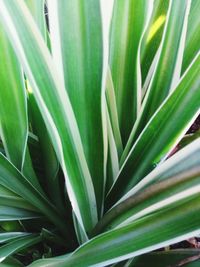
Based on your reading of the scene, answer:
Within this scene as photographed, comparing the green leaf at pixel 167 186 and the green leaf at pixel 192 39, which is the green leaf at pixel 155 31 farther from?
the green leaf at pixel 167 186

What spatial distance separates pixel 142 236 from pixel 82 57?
0.18m


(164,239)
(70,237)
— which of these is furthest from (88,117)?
(70,237)

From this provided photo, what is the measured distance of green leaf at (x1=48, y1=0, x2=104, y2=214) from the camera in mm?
355

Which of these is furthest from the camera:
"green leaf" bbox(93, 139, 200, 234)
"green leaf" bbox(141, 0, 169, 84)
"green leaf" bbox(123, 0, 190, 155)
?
"green leaf" bbox(141, 0, 169, 84)

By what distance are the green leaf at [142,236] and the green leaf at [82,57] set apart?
11cm

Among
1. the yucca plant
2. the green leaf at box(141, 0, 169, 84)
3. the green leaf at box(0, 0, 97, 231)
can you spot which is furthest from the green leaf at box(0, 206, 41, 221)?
the green leaf at box(141, 0, 169, 84)

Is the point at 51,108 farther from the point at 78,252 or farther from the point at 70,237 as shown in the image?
the point at 70,237

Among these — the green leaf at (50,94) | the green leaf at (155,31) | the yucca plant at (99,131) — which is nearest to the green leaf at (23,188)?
the yucca plant at (99,131)

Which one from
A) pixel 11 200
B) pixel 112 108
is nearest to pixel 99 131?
pixel 112 108

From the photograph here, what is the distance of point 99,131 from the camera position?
0.44 m

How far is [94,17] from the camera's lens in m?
Answer: 0.35

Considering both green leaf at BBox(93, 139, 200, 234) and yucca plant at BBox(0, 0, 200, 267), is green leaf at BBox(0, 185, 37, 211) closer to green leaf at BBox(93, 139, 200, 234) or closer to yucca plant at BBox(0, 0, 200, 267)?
yucca plant at BBox(0, 0, 200, 267)

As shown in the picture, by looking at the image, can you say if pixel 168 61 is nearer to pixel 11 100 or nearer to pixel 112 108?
pixel 112 108

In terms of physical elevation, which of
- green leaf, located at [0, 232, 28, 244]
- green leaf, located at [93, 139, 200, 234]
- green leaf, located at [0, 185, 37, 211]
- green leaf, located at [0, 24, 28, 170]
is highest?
green leaf, located at [0, 24, 28, 170]
